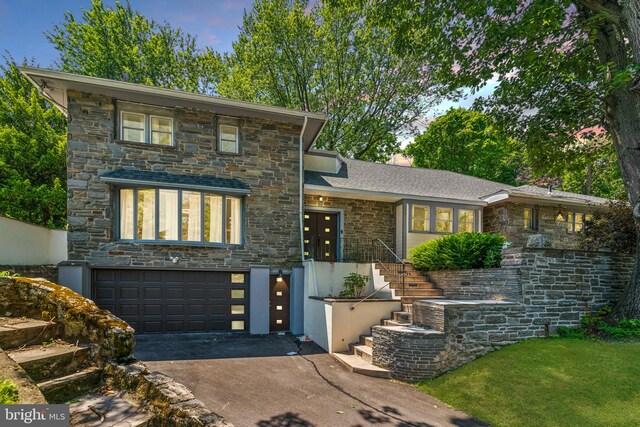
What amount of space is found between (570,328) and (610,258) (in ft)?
7.82

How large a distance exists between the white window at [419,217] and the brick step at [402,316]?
4831 millimetres

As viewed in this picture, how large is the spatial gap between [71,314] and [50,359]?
0.82m

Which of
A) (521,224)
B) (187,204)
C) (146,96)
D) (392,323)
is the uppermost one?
(146,96)

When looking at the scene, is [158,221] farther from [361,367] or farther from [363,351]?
[361,367]

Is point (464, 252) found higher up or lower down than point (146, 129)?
lower down

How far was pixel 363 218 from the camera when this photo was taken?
13.1 metres

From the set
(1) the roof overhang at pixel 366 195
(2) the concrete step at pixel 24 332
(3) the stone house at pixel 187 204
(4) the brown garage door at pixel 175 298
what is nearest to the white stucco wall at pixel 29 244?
(3) the stone house at pixel 187 204

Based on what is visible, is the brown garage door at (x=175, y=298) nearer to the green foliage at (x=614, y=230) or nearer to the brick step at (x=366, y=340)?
the brick step at (x=366, y=340)

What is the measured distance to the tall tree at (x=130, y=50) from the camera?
64.9ft

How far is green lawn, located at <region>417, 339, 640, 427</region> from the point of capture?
4.91 metres

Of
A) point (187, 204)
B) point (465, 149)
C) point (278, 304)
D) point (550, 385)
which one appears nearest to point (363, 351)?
point (550, 385)

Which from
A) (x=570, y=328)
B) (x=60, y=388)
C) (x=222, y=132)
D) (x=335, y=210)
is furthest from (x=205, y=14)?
(x=570, y=328)

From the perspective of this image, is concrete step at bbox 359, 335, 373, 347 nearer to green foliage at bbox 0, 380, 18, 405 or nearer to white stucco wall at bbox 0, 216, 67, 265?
green foliage at bbox 0, 380, 18, 405

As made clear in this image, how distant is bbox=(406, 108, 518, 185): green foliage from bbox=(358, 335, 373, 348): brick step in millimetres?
21276
